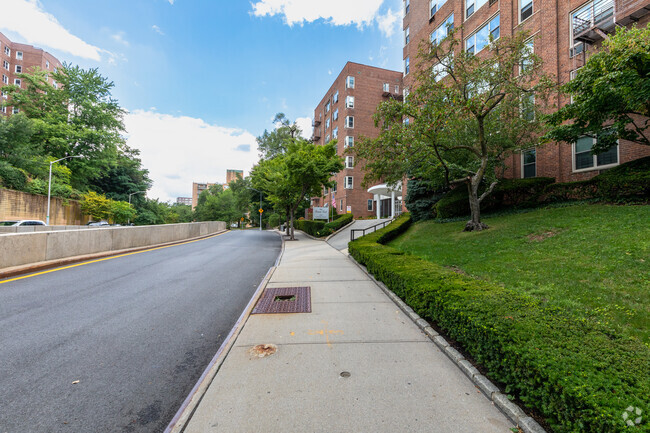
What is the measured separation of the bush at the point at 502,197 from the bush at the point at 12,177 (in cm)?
3599

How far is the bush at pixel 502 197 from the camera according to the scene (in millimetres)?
13547

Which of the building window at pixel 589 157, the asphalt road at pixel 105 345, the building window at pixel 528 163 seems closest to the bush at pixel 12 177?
the asphalt road at pixel 105 345

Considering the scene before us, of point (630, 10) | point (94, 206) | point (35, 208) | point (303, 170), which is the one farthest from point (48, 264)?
point (94, 206)

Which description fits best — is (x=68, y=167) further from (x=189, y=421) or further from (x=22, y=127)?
(x=189, y=421)

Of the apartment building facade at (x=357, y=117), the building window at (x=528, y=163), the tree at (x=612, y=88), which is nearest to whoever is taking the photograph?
the tree at (x=612, y=88)

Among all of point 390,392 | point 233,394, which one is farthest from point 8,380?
point 390,392

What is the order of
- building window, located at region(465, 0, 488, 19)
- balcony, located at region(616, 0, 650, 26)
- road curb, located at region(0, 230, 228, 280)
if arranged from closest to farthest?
road curb, located at region(0, 230, 228, 280) < balcony, located at region(616, 0, 650, 26) < building window, located at region(465, 0, 488, 19)

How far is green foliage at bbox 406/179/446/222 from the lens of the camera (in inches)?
741

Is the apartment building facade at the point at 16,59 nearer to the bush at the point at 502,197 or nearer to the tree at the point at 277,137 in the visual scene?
the tree at the point at 277,137

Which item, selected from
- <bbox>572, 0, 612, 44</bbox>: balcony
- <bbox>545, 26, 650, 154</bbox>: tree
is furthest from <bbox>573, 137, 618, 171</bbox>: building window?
<bbox>572, 0, 612, 44</bbox>: balcony

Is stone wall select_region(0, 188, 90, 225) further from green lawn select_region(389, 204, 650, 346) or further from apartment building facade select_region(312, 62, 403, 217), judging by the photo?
green lawn select_region(389, 204, 650, 346)

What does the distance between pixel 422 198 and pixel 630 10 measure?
12358 mm

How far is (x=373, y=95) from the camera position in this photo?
38000 mm

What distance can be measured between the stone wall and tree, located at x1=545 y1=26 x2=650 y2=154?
125ft
